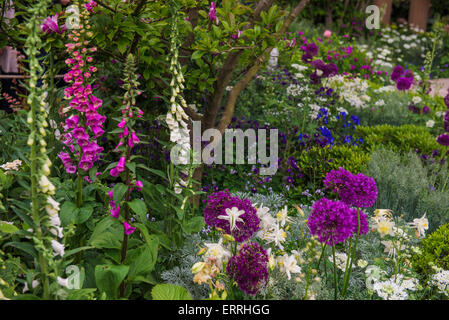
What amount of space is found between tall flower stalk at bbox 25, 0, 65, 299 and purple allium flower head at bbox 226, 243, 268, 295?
746mm

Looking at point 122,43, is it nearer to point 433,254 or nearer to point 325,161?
point 325,161

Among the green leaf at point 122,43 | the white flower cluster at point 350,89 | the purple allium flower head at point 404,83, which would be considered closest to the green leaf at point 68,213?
the green leaf at point 122,43

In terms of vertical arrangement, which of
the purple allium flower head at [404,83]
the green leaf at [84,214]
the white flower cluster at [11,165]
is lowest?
the green leaf at [84,214]

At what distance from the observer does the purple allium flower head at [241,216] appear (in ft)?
7.21

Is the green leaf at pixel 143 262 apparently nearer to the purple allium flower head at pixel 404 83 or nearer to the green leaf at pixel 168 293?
the green leaf at pixel 168 293

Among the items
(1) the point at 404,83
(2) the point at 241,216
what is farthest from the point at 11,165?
(1) the point at 404,83

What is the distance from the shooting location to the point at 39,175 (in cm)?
171

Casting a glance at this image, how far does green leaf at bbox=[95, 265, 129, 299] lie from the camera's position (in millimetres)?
2111

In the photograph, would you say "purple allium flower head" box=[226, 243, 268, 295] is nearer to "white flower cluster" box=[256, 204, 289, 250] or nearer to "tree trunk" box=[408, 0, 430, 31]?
"white flower cluster" box=[256, 204, 289, 250]

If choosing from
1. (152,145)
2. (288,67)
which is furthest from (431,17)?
(152,145)

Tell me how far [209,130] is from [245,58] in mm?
749

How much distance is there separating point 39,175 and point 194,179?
6.32 ft
